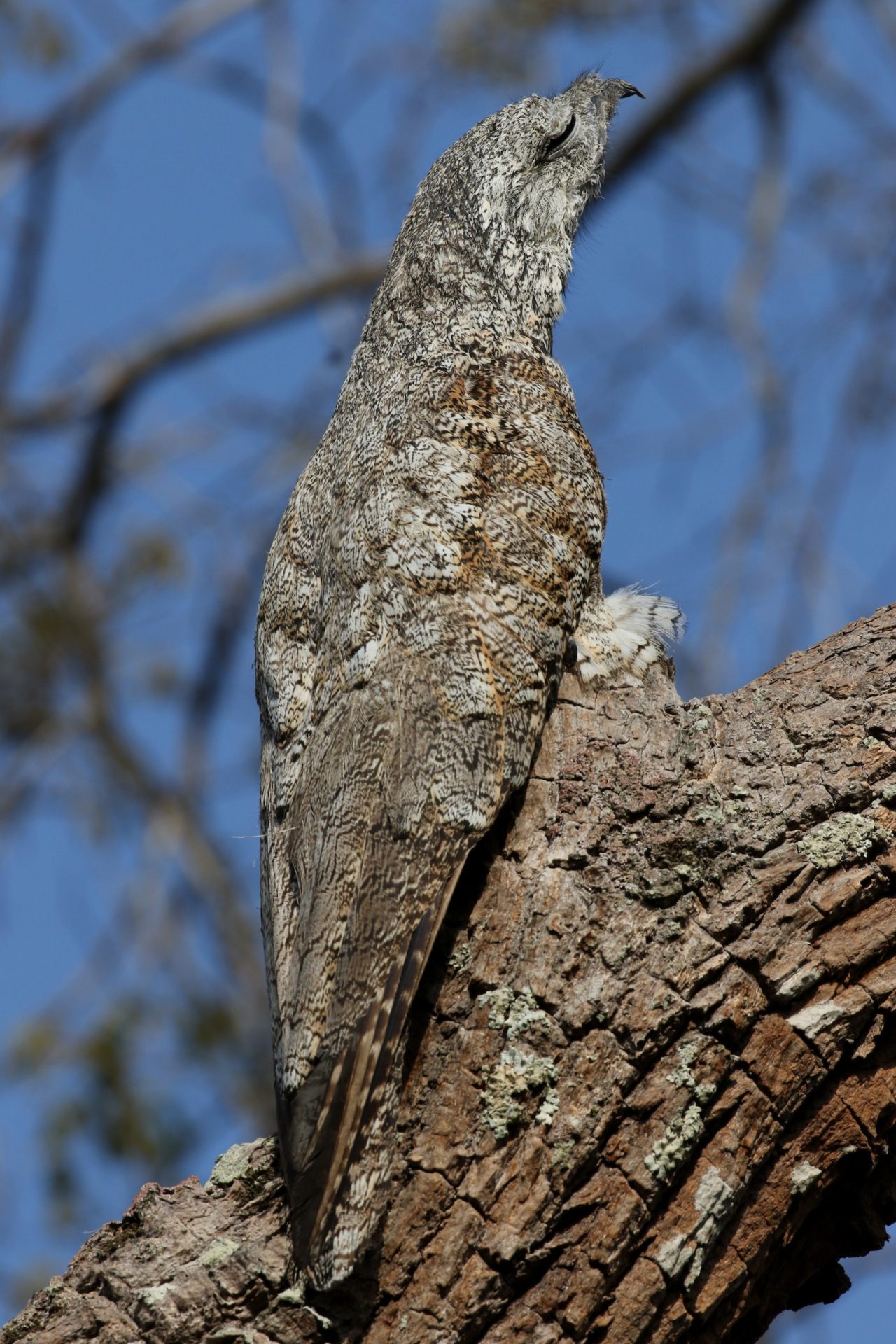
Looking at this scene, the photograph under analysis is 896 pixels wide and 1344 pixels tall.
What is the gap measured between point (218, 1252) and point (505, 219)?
10.5ft

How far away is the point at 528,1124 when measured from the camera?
8.89 ft

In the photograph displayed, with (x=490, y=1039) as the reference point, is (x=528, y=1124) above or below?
below

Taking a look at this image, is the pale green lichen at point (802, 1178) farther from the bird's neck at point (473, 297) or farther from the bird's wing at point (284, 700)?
the bird's neck at point (473, 297)

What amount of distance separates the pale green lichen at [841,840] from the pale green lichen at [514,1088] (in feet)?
2.35

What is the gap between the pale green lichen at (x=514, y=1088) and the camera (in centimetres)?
271

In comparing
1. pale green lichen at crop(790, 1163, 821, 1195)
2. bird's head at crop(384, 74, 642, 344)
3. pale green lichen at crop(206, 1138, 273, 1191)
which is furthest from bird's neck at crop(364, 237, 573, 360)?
pale green lichen at crop(790, 1163, 821, 1195)

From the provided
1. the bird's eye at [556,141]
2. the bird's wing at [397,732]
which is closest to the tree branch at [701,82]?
the bird's eye at [556,141]

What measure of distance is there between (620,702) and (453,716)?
541 mm

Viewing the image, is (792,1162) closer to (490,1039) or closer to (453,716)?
(490,1039)

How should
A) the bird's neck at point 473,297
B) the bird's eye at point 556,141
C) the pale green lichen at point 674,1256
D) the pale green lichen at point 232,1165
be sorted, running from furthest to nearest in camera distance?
the bird's eye at point 556,141 → the bird's neck at point 473,297 → the pale green lichen at point 232,1165 → the pale green lichen at point 674,1256

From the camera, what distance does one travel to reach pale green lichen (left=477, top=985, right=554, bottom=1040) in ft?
9.21

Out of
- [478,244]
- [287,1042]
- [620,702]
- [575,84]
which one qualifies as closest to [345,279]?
[575,84]

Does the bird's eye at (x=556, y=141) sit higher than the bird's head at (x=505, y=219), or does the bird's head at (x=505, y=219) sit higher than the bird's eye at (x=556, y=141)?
the bird's eye at (x=556, y=141)

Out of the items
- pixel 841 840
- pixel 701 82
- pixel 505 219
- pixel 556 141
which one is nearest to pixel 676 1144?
pixel 841 840
